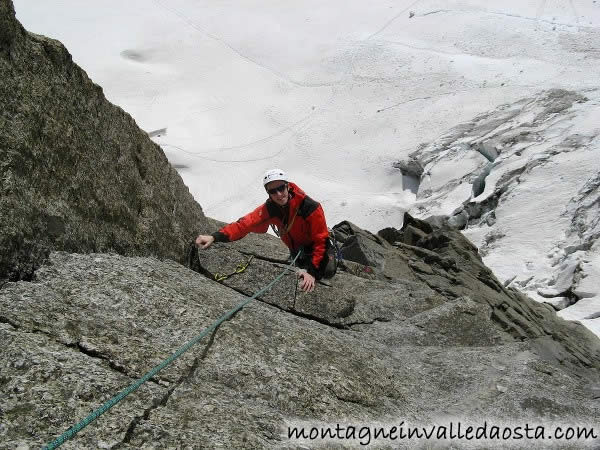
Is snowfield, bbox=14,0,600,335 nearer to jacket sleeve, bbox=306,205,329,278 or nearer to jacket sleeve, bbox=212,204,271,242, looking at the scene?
jacket sleeve, bbox=306,205,329,278

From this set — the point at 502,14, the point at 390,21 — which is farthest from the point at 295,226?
the point at 390,21

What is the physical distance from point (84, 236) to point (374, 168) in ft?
102

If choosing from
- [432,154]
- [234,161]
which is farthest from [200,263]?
[234,161]

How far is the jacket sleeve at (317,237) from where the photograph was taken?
667 cm

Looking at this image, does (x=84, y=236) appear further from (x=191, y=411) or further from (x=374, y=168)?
(x=374, y=168)

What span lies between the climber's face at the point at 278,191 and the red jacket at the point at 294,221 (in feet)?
0.49

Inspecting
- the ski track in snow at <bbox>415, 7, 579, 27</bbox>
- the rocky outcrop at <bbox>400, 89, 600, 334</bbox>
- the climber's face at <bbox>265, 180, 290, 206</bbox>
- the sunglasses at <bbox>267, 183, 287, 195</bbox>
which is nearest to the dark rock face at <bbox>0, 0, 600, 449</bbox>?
the climber's face at <bbox>265, 180, 290, 206</bbox>

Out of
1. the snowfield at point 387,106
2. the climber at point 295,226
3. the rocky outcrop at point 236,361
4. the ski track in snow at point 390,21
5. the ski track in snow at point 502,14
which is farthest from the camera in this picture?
the ski track in snow at point 390,21

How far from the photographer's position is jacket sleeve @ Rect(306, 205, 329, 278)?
6.67m

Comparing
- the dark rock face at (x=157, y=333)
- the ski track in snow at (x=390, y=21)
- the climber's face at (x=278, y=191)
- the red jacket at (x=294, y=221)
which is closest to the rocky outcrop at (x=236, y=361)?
the dark rock face at (x=157, y=333)

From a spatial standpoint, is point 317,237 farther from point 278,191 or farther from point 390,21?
point 390,21

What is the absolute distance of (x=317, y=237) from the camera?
6691 mm

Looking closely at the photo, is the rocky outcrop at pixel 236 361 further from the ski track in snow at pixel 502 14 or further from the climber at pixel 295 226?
the ski track in snow at pixel 502 14

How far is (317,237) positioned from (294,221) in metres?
0.36
